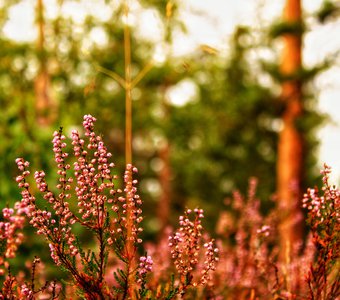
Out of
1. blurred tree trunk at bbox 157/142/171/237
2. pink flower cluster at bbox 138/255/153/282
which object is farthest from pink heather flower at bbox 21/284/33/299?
blurred tree trunk at bbox 157/142/171/237

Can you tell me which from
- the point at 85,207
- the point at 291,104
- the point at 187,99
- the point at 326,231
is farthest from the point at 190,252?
the point at 187,99

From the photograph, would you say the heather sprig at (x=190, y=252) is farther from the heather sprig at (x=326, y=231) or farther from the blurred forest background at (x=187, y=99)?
the blurred forest background at (x=187, y=99)

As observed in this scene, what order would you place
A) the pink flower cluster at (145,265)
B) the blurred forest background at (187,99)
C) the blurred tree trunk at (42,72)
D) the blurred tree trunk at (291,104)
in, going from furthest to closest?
the blurred tree trunk at (291,104)
the blurred tree trunk at (42,72)
the blurred forest background at (187,99)
the pink flower cluster at (145,265)

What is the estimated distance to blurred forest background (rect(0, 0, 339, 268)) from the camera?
7500 millimetres

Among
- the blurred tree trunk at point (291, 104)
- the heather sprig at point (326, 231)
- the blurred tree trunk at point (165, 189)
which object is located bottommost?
the heather sprig at point (326, 231)

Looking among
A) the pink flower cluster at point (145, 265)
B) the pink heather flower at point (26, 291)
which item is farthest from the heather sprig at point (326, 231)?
the pink heather flower at point (26, 291)

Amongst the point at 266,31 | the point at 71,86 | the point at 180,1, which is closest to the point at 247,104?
the point at 266,31

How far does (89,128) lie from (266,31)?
9.82 meters

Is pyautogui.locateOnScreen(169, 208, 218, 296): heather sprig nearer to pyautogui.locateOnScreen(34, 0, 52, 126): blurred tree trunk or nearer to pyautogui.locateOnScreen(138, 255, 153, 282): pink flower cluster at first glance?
pyautogui.locateOnScreen(138, 255, 153, 282): pink flower cluster

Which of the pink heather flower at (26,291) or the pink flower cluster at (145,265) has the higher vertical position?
the pink flower cluster at (145,265)

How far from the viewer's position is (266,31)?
11328 mm

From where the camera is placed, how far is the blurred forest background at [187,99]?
7.50 meters

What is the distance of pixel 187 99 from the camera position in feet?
59.3

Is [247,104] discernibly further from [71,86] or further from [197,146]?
[197,146]
